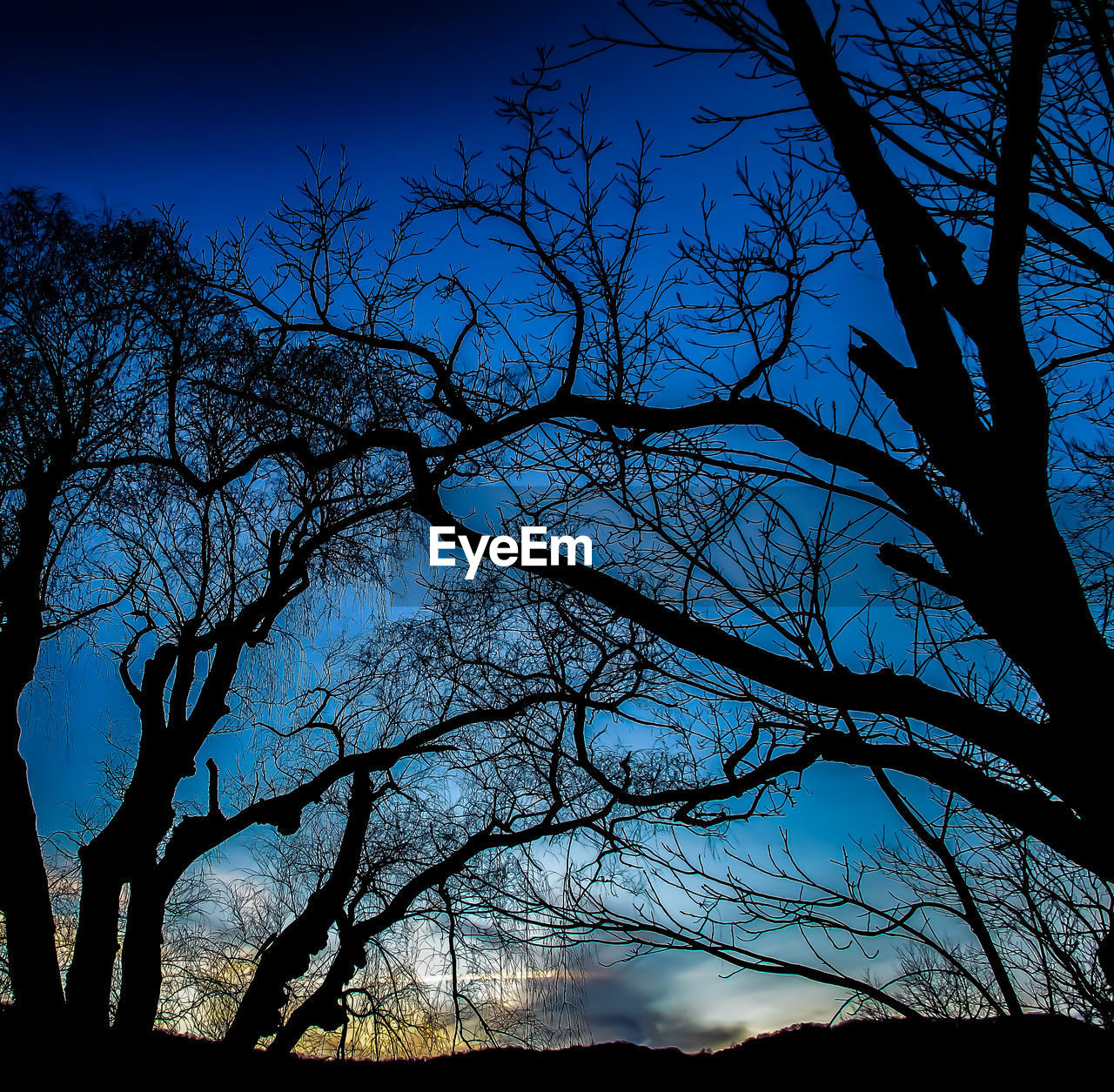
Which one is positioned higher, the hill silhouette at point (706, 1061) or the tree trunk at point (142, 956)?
the tree trunk at point (142, 956)

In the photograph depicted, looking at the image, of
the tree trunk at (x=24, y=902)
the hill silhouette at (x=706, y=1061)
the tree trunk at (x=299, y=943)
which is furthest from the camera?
the tree trunk at (x=299, y=943)

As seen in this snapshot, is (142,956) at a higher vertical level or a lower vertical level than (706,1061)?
higher

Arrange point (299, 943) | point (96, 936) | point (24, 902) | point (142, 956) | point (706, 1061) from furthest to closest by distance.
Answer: point (299, 943), point (142, 956), point (96, 936), point (24, 902), point (706, 1061)

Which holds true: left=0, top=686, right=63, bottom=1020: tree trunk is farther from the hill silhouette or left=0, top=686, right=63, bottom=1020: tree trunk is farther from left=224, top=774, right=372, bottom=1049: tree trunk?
left=224, top=774, right=372, bottom=1049: tree trunk

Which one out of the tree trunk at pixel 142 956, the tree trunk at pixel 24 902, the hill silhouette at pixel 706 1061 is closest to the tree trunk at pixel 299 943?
the hill silhouette at pixel 706 1061

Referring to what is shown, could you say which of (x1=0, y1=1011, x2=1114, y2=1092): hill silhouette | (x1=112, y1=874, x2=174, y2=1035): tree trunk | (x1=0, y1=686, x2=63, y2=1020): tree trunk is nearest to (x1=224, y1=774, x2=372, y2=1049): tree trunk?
(x1=0, y1=1011, x2=1114, y2=1092): hill silhouette

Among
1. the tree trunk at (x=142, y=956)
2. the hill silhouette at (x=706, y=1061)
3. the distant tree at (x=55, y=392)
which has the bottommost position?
the hill silhouette at (x=706, y=1061)

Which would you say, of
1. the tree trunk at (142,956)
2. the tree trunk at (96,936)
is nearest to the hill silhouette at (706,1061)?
the tree trunk at (142,956)

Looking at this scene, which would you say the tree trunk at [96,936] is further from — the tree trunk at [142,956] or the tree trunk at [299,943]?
the tree trunk at [299,943]

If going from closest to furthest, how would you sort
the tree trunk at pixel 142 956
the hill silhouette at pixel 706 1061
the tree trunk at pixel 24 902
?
the hill silhouette at pixel 706 1061, the tree trunk at pixel 24 902, the tree trunk at pixel 142 956

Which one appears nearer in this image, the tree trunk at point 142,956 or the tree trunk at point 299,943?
the tree trunk at point 142,956

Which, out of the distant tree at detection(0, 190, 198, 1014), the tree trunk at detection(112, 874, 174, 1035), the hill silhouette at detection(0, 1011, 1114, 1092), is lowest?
the hill silhouette at detection(0, 1011, 1114, 1092)

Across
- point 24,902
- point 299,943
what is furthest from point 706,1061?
point 24,902

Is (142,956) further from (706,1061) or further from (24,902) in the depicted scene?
(706,1061)
